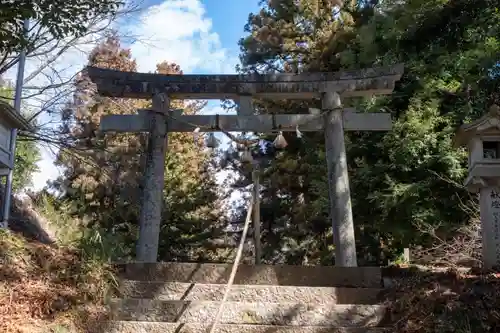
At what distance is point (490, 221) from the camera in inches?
247

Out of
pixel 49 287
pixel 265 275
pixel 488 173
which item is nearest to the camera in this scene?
pixel 49 287

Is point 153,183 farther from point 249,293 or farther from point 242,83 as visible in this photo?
point 249,293

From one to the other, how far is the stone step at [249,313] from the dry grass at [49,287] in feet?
0.97

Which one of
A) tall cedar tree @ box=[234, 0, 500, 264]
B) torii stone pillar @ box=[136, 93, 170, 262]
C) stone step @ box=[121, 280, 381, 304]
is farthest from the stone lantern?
torii stone pillar @ box=[136, 93, 170, 262]

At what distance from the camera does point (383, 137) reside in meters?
12.0

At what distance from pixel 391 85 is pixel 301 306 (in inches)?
201

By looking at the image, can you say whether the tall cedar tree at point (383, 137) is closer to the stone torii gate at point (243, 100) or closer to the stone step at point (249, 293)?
the stone torii gate at point (243, 100)

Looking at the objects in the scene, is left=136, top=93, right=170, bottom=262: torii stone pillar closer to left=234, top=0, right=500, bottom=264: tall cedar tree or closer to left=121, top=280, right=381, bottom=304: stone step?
left=121, top=280, right=381, bottom=304: stone step

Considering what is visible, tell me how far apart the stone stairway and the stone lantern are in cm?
149

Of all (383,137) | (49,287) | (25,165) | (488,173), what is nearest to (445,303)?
(488,173)

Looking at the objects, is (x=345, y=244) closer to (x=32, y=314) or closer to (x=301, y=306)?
(x=301, y=306)

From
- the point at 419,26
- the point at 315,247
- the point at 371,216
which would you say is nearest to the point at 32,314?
the point at 419,26

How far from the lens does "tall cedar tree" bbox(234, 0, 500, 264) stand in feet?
35.6

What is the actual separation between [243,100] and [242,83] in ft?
0.95
